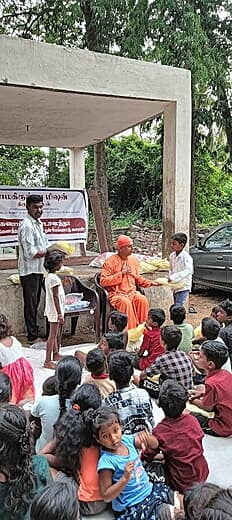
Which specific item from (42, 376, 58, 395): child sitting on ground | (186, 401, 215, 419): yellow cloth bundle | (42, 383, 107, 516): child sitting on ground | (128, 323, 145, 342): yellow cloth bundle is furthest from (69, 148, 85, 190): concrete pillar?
(42, 383, 107, 516): child sitting on ground

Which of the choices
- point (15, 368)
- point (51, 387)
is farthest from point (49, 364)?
point (51, 387)

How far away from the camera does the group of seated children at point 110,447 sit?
6.32 ft

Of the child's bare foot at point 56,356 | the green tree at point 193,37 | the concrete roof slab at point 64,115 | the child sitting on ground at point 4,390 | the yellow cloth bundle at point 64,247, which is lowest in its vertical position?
the child's bare foot at point 56,356

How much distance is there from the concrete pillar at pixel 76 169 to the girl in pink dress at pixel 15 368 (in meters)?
6.54

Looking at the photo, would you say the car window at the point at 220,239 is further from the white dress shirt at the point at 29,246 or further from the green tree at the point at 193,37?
the white dress shirt at the point at 29,246

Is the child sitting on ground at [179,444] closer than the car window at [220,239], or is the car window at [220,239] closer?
the child sitting on ground at [179,444]

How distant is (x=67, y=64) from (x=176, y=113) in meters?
1.52

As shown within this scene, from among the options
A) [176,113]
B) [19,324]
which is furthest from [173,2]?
[19,324]

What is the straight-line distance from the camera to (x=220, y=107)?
39.8 feet

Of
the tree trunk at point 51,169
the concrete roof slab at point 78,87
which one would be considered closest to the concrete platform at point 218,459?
the concrete roof slab at point 78,87

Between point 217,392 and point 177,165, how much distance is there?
3636 mm

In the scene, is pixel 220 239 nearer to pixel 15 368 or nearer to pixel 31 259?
pixel 31 259

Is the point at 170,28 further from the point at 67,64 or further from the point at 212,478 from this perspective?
the point at 212,478

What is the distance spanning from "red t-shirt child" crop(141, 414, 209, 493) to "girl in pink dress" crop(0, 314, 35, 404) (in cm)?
122
